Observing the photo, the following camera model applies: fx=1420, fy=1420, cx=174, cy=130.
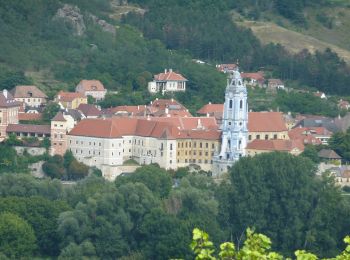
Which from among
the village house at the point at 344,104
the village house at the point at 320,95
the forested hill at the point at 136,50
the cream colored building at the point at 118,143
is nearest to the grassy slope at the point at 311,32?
the forested hill at the point at 136,50

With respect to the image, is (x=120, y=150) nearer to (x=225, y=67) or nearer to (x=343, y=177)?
(x=343, y=177)

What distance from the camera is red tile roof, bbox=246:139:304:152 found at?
65875 millimetres

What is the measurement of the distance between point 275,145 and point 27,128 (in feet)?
38.5

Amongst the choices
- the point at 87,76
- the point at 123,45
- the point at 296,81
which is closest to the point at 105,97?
the point at 87,76

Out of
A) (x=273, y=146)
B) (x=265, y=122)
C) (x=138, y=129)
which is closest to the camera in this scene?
(x=273, y=146)

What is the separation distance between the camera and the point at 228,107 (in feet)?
218

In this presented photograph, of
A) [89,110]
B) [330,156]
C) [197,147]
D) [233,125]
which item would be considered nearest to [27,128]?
[89,110]

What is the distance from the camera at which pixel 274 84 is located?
85812 mm

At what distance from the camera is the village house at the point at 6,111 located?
6744 cm

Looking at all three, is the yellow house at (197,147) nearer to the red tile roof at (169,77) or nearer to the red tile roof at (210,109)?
the red tile roof at (210,109)

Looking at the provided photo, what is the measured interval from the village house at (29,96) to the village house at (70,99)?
2.93 feet

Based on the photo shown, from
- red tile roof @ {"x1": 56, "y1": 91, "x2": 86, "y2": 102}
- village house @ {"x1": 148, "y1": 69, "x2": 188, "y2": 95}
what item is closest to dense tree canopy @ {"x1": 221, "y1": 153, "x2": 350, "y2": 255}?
red tile roof @ {"x1": 56, "y1": 91, "x2": 86, "y2": 102}

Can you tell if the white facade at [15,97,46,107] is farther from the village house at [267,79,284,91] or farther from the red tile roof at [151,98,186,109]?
the village house at [267,79,284,91]

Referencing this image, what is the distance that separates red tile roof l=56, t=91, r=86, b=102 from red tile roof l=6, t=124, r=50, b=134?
19.8 ft
